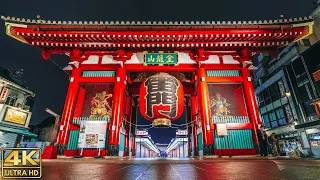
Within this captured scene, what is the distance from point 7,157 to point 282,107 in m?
19.5

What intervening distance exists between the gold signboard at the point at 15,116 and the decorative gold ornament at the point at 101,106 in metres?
8.50

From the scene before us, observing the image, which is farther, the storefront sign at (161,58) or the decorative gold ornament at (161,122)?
the storefront sign at (161,58)

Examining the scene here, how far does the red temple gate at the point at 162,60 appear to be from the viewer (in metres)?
7.41

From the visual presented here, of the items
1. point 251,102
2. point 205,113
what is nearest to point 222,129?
point 205,113

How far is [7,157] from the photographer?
1.22 metres

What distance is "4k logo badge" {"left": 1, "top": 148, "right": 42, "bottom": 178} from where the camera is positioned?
1210 millimetres

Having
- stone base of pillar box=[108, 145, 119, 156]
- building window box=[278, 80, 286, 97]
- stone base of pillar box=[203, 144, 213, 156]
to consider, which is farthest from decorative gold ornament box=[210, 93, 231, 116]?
building window box=[278, 80, 286, 97]

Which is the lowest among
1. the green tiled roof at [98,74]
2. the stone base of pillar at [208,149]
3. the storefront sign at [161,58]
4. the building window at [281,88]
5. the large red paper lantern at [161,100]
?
the stone base of pillar at [208,149]

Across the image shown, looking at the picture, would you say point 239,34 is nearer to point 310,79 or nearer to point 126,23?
point 126,23

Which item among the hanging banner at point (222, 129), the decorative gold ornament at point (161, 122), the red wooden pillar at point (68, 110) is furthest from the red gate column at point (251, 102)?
the red wooden pillar at point (68, 110)

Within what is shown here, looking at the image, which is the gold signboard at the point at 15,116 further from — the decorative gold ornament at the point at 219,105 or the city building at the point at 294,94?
the city building at the point at 294,94

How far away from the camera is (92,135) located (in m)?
6.86

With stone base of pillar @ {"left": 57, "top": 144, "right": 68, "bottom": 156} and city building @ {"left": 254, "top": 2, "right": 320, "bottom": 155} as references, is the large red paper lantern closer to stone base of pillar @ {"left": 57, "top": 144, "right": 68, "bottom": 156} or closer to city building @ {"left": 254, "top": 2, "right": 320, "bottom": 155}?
stone base of pillar @ {"left": 57, "top": 144, "right": 68, "bottom": 156}

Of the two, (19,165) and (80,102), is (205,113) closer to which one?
(80,102)
